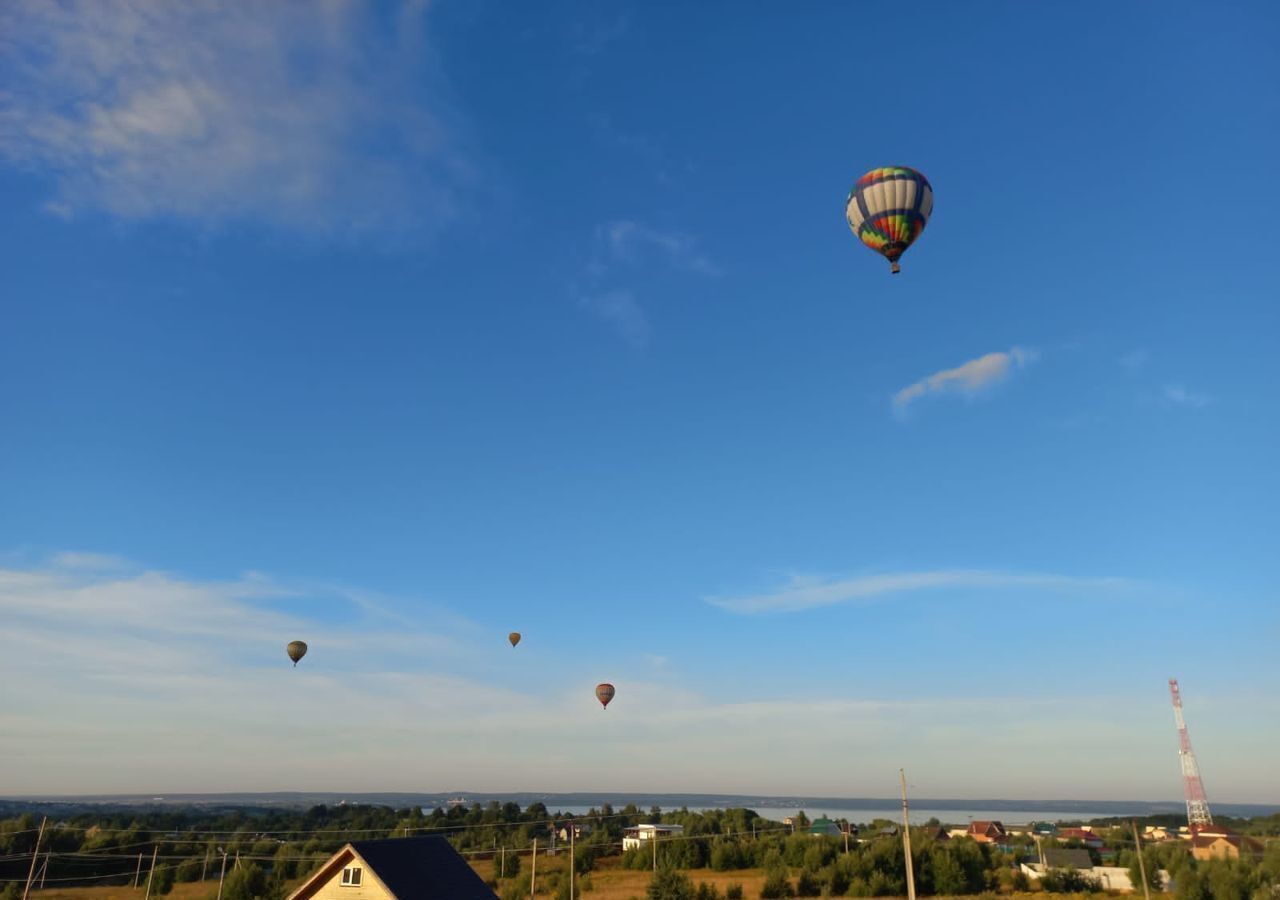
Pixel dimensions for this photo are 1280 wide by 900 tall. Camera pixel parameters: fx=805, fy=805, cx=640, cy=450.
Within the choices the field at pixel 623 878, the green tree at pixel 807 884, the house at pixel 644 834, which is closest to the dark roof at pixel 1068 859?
the green tree at pixel 807 884

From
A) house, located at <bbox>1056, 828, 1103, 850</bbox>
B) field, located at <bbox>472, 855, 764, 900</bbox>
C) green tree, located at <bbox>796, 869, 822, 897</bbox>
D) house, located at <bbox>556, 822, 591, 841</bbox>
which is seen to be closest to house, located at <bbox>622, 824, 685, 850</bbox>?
field, located at <bbox>472, 855, 764, 900</bbox>

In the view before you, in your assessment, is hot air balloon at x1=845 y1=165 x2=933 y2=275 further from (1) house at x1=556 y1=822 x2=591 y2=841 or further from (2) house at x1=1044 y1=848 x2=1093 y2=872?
(1) house at x1=556 y1=822 x2=591 y2=841

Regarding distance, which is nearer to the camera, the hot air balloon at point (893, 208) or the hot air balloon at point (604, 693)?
the hot air balloon at point (893, 208)

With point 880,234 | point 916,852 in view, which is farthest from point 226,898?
point 880,234

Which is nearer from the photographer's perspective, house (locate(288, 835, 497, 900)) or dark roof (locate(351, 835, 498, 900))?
house (locate(288, 835, 497, 900))

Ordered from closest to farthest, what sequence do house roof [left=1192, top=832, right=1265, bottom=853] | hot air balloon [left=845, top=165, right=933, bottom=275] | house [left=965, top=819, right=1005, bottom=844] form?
hot air balloon [left=845, top=165, right=933, bottom=275] → house roof [left=1192, top=832, right=1265, bottom=853] → house [left=965, top=819, right=1005, bottom=844]

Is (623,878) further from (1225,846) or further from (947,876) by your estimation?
(1225,846)

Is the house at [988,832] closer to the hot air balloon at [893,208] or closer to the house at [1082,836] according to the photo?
the house at [1082,836]

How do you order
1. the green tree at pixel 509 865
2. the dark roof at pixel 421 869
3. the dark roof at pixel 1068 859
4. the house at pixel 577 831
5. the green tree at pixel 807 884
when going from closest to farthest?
the dark roof at pixel 421 869
the green tree at pixel 807 884
the dark roof at pixel 1068 859
the green tree at pixel 509 865
the house at pixel 577 831
